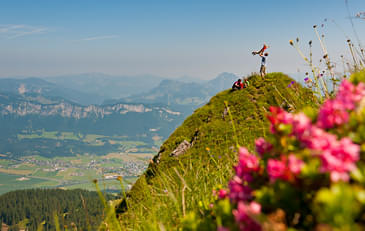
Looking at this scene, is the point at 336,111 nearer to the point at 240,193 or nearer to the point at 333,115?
the point at 333,115

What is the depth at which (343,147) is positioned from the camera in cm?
140

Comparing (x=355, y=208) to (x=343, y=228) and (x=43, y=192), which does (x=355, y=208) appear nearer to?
(x=343, y=228)

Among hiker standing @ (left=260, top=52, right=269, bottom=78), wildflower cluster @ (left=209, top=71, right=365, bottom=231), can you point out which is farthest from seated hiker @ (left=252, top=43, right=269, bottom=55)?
wildflower cluster @ (left=209, top=71, right=365, bottom=231)

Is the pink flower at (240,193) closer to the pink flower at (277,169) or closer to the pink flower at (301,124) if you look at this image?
the pink flower at (277,169)

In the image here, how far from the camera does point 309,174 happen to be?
1.47m

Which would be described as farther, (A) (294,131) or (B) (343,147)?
(A) (294,131)

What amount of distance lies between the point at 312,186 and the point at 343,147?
12.6 inches

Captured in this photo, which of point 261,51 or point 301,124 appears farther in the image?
point 261,51

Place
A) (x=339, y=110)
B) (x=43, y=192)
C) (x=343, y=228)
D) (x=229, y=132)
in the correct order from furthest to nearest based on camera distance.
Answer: (x=43, y=192), (x=229, y=132), (x=339, y=110), (x=343, y=228)

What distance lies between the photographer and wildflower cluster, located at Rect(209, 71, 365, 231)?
1338 mm

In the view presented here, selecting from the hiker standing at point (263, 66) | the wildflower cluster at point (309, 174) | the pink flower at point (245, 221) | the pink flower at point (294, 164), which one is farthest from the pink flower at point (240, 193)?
the hiker standing at point (263, 66)

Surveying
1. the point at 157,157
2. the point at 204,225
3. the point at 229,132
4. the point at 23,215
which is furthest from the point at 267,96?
the point at 23,215

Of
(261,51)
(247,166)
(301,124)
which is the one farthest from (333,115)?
(261,51)

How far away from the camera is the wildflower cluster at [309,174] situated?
4.39ft
